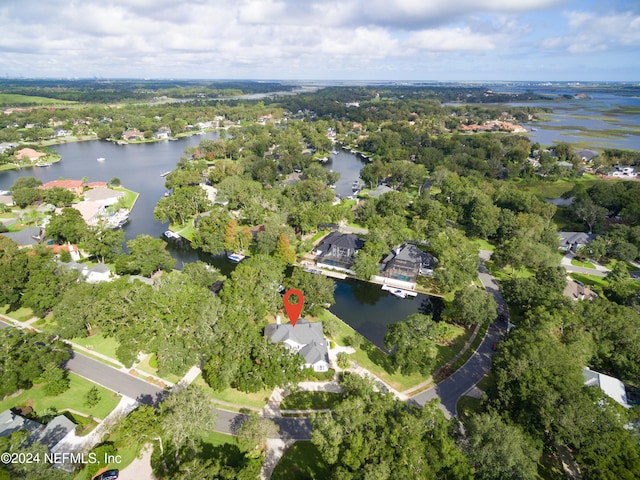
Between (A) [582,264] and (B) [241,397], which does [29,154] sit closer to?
(B) [241,397]

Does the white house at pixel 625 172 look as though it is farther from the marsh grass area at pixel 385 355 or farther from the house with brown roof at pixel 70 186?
the house with brown roof at pixel 70 186

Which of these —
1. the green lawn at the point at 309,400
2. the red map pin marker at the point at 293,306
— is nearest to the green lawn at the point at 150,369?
the green lawn at the point at 309,400

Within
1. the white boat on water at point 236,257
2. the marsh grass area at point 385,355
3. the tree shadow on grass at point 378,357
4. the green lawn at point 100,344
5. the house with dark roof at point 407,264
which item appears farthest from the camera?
the white boat on water at point 236,257

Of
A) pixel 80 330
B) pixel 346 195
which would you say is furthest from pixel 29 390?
pixel 346 195

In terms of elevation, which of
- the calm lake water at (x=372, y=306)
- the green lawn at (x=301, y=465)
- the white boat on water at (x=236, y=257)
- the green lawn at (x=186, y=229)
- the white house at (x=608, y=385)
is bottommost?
the calm lake water at (x=372, y=306)

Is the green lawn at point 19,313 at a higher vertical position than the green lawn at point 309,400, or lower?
higher

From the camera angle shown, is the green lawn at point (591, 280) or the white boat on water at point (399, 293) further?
the green lawn at point (591, 280)

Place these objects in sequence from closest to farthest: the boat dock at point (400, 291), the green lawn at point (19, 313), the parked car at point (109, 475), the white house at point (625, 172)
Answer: the parked car at point (109, 475) → the green lawn at point (19, 313) → the boat dock at point (400, 291) → the white house at point (625, 172)

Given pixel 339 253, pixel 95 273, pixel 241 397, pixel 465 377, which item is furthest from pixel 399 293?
pixel 95 273
